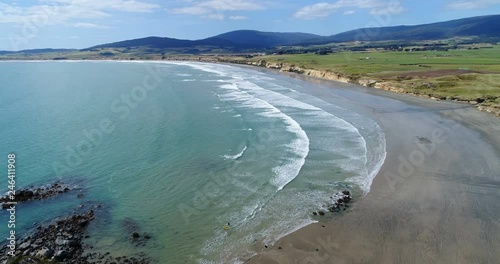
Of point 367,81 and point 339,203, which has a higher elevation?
point 339,203

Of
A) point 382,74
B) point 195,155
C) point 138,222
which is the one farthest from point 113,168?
point 382,74

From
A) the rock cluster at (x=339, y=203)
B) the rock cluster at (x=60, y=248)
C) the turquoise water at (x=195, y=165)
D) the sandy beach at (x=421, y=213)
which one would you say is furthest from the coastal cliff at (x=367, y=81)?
the rock cluster at (x=60, y=248)

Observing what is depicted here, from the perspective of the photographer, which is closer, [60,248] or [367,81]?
[60,248]

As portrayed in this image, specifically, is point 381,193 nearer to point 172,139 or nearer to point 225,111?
point 172,139

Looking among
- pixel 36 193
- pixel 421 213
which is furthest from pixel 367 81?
pixel 36 193

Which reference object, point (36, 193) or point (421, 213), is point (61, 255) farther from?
point (421, 213)
